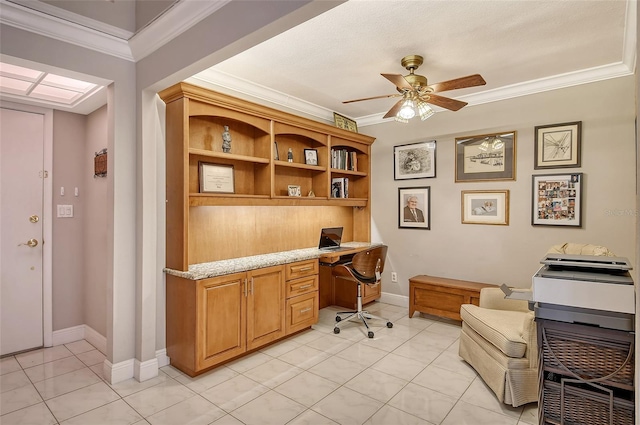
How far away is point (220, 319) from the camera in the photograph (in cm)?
279

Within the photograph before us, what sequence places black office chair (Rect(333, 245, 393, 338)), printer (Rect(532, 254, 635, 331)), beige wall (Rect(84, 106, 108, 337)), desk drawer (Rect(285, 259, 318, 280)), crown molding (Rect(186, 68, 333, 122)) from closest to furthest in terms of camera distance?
printer (Rect(532, 254, 635, 331))
crown molding (Rect(186, 68, 333, 122))
beige wall (Rect(84, 106, 108, 337))
desk drawer (Rect(285, 259, 318, 280))
black office chair (Rect(333, 245, 393, 338))

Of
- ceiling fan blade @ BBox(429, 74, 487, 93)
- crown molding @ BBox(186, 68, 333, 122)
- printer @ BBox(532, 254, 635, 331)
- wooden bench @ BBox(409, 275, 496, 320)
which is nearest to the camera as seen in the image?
printer @ BBox(532, 254, 635, 331)

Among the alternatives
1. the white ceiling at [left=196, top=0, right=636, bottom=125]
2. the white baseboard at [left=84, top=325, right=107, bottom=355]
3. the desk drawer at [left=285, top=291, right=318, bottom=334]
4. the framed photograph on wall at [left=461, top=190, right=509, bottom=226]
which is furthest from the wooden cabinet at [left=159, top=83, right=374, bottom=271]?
the framed photograph on wall at [left=461, top=190, right=509, bottom=226]

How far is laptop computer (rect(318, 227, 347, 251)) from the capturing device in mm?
4070

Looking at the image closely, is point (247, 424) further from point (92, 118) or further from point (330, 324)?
point (92, 118)

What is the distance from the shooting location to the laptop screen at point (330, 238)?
4070mm

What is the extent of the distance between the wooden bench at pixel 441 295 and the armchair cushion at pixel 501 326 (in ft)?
2.54

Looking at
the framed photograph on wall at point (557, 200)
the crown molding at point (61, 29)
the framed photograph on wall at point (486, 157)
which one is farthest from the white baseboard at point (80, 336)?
the framed photograph on wall at point (557, 200)

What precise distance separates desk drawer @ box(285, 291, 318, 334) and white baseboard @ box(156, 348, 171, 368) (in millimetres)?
1073

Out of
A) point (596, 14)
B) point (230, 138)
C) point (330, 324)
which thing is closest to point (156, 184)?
point (230, 138)

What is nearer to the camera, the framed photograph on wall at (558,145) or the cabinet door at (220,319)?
the cabinet door at (220,319)

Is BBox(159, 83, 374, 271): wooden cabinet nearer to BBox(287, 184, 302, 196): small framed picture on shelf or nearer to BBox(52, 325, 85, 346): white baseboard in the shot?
BBox(287, 184, 302, 196): small framed picture on shelf

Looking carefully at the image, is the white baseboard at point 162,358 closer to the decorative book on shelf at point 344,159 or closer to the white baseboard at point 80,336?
the white baseboard at point 80,336

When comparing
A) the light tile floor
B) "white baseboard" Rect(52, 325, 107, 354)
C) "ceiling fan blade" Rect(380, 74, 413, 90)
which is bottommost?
the light tile floor
